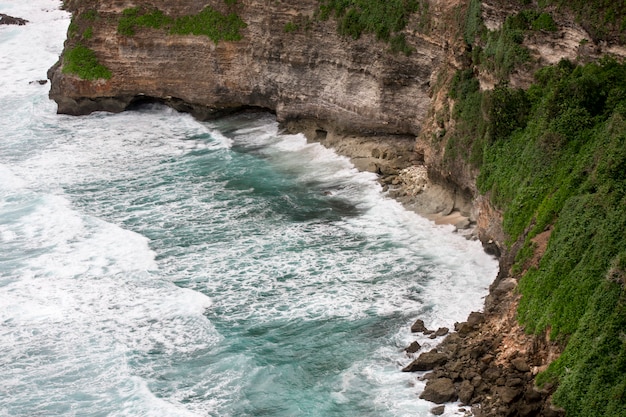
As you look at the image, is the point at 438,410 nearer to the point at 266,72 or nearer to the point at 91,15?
the point at 266,72

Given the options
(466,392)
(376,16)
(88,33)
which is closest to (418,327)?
(466,392)

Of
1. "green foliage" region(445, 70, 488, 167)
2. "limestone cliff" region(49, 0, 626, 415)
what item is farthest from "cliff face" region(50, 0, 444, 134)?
"green foliage" region(445, 70, 488, 167)

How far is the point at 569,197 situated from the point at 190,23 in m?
27.6

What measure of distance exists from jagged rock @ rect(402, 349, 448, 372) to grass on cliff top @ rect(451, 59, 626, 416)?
2.34 m

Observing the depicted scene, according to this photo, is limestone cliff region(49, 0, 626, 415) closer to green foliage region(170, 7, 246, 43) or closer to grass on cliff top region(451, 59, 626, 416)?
green foliage region(170, 7, 246, 43)

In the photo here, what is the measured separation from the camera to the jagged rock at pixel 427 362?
25625 millimetres

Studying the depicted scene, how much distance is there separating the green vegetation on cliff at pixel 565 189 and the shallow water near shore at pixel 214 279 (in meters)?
3.13

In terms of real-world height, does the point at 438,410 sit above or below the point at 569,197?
below

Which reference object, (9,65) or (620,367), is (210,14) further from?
(620,367)

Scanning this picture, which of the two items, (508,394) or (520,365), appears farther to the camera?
(520,365)

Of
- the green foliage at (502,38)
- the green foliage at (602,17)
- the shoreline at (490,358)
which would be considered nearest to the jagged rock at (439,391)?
the shoreline at (490,358)

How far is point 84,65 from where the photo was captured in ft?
168

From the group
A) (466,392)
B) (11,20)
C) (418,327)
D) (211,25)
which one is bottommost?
(11,20)

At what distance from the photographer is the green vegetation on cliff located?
2167cm
